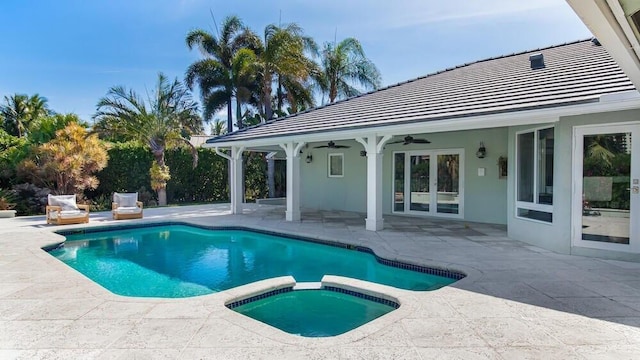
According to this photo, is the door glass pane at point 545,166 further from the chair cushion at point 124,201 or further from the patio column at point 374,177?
the chair cushion at point 124,201

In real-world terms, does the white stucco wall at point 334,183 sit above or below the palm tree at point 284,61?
below

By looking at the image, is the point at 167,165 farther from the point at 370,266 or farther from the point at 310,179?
the point at 370,266

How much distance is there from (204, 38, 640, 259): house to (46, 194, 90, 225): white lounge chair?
5173 mm

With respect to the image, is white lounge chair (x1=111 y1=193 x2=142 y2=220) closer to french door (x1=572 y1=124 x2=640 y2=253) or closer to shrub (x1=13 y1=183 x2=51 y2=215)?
shrub (x1=13 y1=183 x2=51 y2=215)

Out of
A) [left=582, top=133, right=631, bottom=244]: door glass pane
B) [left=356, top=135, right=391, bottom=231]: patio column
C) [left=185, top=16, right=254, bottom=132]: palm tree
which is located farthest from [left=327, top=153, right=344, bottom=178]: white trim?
[left=582, top=133, right=631, bottom=244]: door glass pane

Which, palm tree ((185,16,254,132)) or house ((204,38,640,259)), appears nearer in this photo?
house ((204,38,640,259))

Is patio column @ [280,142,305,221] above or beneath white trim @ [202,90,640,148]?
beneath

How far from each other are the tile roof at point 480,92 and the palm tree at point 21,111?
27242 mm

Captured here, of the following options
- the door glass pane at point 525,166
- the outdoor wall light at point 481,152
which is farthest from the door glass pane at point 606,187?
the outdoor wall light at point 481,152

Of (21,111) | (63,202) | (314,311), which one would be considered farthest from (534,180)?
(21,111)

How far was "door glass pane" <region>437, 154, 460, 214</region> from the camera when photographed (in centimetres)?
1273

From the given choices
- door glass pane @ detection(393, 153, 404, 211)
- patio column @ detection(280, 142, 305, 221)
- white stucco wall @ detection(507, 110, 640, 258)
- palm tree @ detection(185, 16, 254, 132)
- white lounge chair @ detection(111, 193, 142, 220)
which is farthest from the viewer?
palm tree @ detection(185, 16, 254, 132)

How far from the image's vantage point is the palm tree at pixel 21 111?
30.8 m

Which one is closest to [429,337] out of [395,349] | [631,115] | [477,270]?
[395,349]
